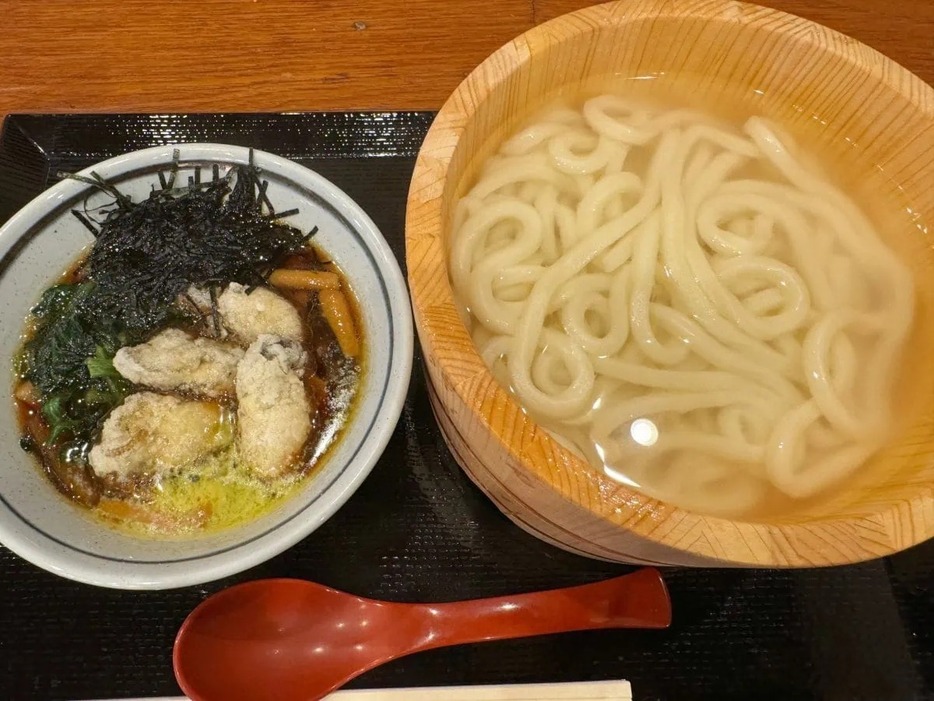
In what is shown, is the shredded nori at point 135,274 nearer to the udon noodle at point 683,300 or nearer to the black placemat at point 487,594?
the black placemat at point 487,594

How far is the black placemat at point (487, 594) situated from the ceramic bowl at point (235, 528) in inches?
5.4

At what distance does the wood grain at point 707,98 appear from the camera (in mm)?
830

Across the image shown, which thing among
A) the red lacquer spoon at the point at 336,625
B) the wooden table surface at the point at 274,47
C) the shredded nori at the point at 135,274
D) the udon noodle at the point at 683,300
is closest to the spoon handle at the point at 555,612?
the red lacquer spoon at the point at 336,625

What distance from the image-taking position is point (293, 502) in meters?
1.18

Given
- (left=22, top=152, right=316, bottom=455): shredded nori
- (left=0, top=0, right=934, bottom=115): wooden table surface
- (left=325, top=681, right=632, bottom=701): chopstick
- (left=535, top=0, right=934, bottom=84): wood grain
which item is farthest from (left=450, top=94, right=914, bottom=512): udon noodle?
(left=535, top=0, right=934, bottom=84): wood grain

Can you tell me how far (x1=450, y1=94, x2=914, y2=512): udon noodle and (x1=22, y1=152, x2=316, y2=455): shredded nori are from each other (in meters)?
0.56

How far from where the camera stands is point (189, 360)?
4.33ft

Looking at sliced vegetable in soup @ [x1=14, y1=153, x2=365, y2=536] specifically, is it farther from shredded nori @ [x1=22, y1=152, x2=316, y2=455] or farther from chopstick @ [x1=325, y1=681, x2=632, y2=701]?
chopstick @ [x1=325, y1=681, x2=632, y2=701]

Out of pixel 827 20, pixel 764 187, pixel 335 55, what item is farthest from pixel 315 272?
pixel 827 20

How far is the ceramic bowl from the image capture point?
1060mm

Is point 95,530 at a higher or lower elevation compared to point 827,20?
lower

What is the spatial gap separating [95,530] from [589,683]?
3.10 feet

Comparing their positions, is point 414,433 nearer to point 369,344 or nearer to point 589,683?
point 369,344

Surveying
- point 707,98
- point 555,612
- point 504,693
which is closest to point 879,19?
point 707,98
